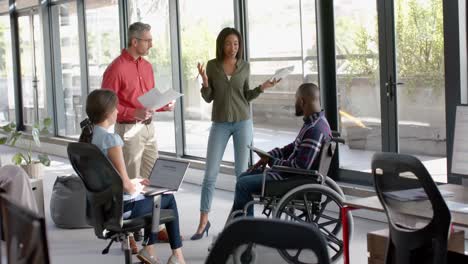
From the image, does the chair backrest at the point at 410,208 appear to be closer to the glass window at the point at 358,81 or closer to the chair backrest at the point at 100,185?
the chair backrest at the point at 100,185

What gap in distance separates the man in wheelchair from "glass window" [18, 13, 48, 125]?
8.02m

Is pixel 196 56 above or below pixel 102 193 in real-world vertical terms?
above

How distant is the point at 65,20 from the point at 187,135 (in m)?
3.87

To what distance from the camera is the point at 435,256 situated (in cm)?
303

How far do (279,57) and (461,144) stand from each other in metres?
3.69

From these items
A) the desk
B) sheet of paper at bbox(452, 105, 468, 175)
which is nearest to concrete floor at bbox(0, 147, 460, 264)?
the desk

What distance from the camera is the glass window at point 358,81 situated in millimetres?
6289

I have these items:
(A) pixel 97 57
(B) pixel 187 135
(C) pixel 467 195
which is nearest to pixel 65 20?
(A) pixel 97 57

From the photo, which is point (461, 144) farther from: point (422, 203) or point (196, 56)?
point (196, 56)

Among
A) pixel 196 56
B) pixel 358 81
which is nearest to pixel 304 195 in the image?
pixel 358 81

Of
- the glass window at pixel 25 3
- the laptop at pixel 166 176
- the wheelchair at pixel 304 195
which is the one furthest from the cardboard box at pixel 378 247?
the glass window at pixel 25 3

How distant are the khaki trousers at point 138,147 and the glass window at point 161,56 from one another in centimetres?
352

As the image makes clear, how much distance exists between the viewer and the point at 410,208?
3.11 m

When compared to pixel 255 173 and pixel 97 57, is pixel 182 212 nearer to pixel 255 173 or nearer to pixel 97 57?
pixel 255 173
